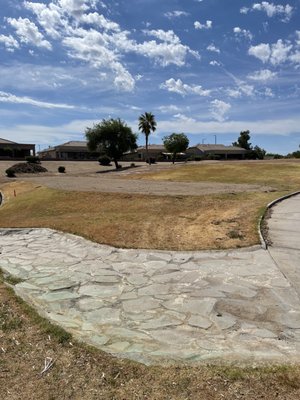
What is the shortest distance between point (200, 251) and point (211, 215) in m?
3.91

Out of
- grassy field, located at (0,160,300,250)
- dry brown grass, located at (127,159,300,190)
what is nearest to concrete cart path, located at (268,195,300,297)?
grassy field, located at (0,160,300,250)

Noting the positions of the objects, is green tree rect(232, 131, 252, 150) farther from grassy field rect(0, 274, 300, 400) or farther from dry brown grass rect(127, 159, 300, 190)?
grassy field rect(0, 274, 300, 400)

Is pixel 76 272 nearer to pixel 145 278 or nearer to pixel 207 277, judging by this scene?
pixel 145 278

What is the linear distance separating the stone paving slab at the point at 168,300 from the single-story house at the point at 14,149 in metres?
60.4

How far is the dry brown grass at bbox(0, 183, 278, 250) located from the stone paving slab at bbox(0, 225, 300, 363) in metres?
A: 0.90

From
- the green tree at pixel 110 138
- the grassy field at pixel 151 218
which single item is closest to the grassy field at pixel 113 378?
the grassy field at pixel 151 218

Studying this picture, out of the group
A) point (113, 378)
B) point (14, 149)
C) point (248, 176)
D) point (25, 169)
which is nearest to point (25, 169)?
point (25, 169)

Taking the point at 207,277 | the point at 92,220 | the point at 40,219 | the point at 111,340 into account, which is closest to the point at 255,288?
the point at 207,277

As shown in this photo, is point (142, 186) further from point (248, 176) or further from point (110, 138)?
point (110, 138)

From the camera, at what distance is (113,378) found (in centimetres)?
323

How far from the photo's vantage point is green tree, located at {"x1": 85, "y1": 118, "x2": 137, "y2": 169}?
50.0 m

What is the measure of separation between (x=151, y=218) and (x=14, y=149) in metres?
60.2

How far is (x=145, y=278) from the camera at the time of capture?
20.5 feet

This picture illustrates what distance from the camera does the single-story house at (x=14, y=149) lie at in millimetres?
→ 64438
